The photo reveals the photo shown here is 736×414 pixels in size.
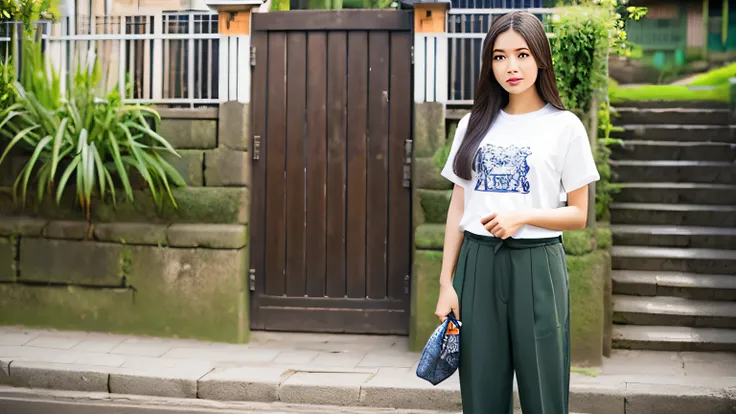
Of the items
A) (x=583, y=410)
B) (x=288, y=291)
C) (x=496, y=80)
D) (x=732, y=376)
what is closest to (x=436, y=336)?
(x=496, y=80)

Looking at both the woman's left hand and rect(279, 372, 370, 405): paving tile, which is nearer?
the woman's left hand

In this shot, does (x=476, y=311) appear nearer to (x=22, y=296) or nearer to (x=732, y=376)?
(x=732, y=376)

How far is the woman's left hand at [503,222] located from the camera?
9.37 ft

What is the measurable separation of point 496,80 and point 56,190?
16.6 ft

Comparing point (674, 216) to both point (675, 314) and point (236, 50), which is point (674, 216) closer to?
point (675, 314)

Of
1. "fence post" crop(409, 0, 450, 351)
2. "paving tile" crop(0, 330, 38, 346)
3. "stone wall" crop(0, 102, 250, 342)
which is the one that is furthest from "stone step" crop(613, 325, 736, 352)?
"paving tile" crop(0, 330, 38, 346)

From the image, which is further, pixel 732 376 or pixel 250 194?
pixel 250 194

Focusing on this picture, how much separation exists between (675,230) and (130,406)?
196 inches

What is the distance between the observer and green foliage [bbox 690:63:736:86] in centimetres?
1277

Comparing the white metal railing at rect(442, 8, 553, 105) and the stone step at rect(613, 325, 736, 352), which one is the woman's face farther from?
the stone step at rect(613, 325, 736, 352)

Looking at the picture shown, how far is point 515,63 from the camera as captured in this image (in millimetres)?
2904

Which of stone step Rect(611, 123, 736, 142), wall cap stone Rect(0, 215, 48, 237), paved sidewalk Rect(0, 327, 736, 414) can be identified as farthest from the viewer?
stone step Rect(611, 123, 736, 142)

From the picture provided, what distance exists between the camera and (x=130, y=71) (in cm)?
717

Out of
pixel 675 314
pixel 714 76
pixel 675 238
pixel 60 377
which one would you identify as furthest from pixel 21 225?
pixel 714 76
